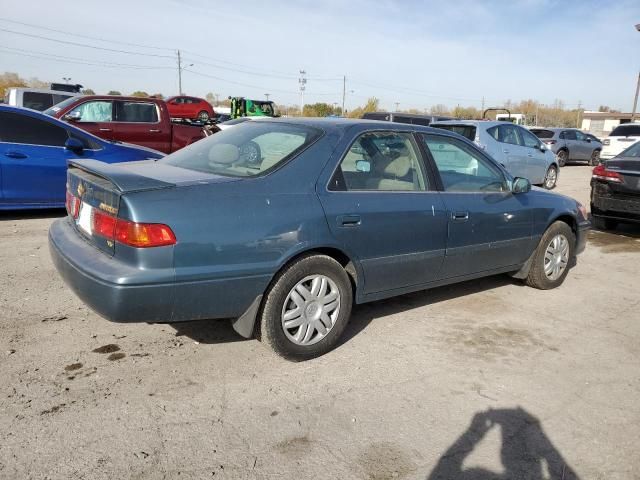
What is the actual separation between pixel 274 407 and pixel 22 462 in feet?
3.94

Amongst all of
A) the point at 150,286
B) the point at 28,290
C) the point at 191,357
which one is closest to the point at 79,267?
the point at 150,286

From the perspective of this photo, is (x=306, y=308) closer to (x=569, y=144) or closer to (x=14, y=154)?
(x=14, y=154)

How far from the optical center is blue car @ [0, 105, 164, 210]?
675cm

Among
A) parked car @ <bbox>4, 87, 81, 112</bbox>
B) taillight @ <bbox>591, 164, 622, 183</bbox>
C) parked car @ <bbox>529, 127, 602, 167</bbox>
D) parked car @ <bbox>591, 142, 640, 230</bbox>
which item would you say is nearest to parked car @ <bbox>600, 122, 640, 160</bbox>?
parked car @ <bbox>529, 127, 602, 167</bbox>

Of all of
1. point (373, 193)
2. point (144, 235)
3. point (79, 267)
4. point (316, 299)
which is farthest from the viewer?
point (373, 193)

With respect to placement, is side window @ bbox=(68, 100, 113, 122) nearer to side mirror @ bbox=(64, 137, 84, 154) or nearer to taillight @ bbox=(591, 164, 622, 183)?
side mirror @ bbox=(64, 137, 84, 154)

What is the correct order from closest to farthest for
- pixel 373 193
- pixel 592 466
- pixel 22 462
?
→ pixel 22 462 < pixel 592 466 < pixel 373 193

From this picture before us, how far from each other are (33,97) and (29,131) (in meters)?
8.57

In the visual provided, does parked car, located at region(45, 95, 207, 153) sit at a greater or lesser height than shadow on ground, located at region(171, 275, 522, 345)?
greater

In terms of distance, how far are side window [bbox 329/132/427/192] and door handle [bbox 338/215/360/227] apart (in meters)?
0.20

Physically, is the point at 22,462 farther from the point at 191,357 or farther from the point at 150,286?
the point at 191,357

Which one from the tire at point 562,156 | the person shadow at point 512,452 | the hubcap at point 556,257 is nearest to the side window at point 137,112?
the hubcap at point 556,257

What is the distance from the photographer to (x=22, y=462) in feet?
7.77

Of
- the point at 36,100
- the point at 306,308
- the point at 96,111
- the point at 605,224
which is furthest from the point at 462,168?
the point at 36,100
